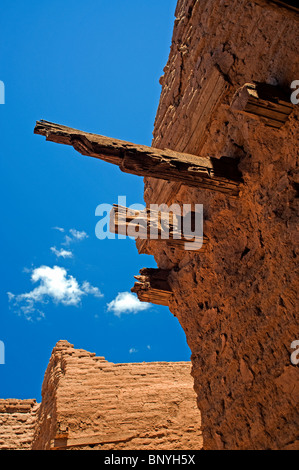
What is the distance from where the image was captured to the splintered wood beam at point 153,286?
5.27 m

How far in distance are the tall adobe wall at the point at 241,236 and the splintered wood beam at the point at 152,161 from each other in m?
0.20

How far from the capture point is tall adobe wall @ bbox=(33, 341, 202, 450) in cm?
596

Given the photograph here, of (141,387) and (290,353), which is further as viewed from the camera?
(141,387)

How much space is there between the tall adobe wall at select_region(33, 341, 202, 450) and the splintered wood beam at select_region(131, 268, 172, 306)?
227cm

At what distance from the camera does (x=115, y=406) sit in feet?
21.4

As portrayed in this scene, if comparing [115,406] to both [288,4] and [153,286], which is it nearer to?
[153,286]

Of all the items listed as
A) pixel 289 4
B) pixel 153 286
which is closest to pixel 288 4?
pixel 289 4

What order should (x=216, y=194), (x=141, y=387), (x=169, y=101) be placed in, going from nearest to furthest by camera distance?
(x=216, y=194) < (x=169, y=101) < (x=141, y=387)

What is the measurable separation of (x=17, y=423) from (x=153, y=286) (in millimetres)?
6164

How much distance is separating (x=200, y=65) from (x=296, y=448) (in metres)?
3.93

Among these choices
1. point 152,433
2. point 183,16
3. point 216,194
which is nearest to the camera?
point 216,194
